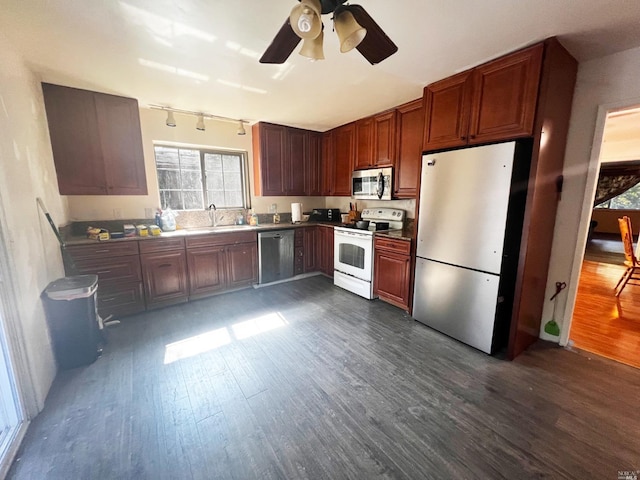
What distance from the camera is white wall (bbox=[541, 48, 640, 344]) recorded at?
1963 mm

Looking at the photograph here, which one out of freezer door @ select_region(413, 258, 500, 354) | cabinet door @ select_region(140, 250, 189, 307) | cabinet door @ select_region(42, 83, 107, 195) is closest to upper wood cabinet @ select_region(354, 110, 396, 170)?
freezer door @ select_region(413, 258, 500, 354)

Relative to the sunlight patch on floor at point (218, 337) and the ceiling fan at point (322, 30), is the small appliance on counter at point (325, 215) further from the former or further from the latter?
the ceiling fan at point (322, 30)

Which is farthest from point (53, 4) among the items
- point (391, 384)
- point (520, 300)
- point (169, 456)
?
point (520, 300)

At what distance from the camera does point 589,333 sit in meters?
2.55

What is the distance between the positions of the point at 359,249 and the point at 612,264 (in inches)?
214

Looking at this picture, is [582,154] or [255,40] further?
[582,154]

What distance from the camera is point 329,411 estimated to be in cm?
164

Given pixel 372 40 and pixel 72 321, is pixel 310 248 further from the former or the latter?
pixel 372 40

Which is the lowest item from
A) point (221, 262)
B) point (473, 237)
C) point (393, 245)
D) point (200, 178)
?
point (221, 262)

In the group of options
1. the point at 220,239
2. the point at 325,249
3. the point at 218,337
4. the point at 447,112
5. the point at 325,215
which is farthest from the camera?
the point at 325,215

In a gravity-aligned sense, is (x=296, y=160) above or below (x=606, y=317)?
above

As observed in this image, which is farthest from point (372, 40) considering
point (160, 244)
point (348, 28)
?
point (160, 244)

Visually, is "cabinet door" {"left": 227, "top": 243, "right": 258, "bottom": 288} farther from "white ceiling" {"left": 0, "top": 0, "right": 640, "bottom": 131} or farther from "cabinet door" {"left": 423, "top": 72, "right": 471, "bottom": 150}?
"cabinet door" {"left": 423, "top": 72, "right": 471, "bottom": 150}

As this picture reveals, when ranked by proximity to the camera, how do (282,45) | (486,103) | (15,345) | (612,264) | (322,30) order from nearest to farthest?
(322,30) < (282,45) < (15,345) < (486,103) < (612,264)
